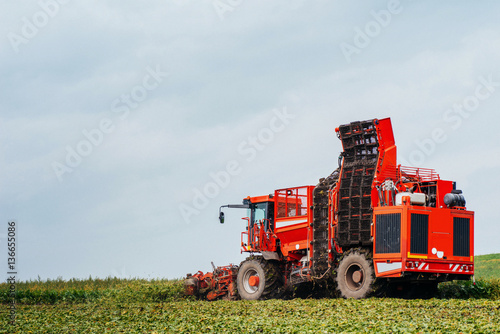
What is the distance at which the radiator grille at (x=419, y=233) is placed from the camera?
15515 mm

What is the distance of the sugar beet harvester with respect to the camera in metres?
15.7

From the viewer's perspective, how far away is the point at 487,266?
3481cm

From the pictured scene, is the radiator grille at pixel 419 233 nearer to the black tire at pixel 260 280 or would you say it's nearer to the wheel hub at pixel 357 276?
the wheel hub at pixel 357 276

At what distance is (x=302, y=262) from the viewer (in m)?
18.8

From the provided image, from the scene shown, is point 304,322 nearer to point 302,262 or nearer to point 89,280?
point 302,262

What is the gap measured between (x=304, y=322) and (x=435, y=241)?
5.65 m

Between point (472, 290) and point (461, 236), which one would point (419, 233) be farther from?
point (472, 290)

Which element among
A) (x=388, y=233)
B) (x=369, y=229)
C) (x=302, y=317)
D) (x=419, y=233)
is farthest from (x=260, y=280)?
(x=302, y=317)

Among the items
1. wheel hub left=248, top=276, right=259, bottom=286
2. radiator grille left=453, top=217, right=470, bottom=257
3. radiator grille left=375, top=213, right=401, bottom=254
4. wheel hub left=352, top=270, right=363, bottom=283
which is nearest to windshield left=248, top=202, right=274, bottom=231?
wheel hub left=248, top=276, right=259, bottom=286

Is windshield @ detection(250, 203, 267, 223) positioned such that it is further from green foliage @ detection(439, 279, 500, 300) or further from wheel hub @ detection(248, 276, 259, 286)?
green foliage @ detection(439, 279, 500, 300)

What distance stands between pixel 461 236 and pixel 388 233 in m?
2.35

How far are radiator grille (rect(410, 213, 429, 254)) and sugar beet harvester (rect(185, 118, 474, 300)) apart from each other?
0.03 m

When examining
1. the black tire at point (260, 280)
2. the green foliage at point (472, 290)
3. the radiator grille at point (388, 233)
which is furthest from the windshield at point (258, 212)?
the green foliage at point (472, 290)

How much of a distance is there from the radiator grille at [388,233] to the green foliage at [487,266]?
58.7 ft
